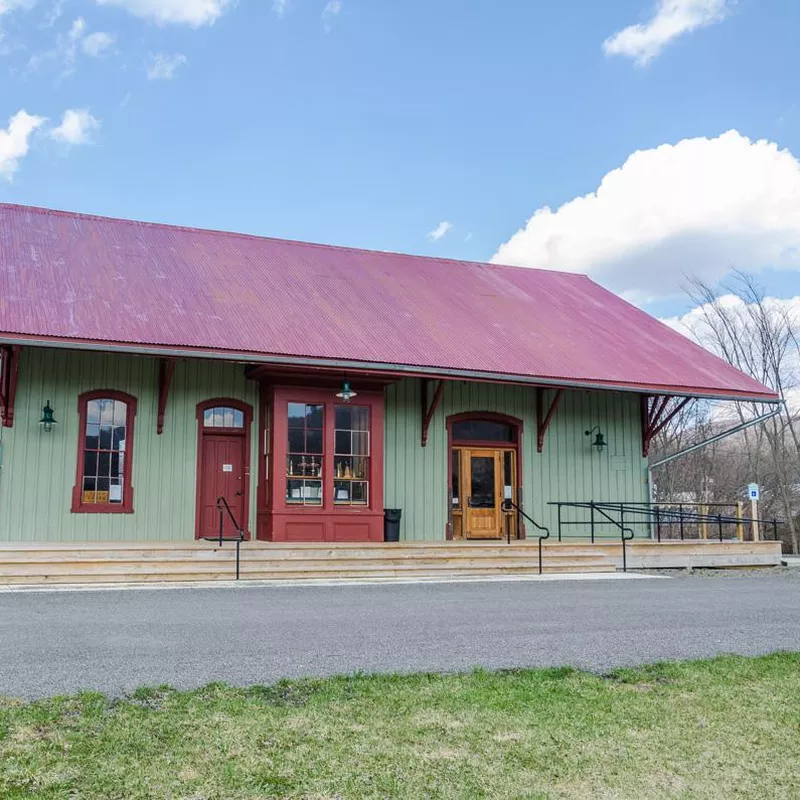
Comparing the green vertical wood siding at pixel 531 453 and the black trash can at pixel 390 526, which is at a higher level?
the green vertical wood siding at pixel 531 453

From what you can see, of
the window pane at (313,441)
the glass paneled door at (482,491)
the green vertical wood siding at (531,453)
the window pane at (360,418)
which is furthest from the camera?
the glass paneled door at (482,491)

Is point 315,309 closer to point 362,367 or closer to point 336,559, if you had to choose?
point 362,367

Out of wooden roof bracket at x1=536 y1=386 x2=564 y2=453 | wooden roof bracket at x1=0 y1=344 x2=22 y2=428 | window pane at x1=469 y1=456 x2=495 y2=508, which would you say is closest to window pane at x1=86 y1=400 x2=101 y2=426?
wooden roof bracket at x1=0 y1=344 x2=22 y2=428

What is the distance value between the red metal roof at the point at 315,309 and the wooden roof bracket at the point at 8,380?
826mm

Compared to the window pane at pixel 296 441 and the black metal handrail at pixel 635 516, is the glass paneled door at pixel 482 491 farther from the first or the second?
the window pane at pixel 296 441

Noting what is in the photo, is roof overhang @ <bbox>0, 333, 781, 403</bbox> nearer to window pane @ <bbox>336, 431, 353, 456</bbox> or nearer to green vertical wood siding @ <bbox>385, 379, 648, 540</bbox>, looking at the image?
window pane @ <bbox>336, 431, 353, 456</bbox>

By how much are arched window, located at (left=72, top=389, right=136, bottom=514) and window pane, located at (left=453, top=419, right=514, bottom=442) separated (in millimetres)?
6436

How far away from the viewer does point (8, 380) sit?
1489cm

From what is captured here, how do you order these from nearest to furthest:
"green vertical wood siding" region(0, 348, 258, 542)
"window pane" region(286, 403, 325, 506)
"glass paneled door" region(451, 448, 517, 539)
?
1. "green vertical wood siding" region(0, 348, 258, 542)
2. "window pane" region(286, 403, 325, 506)
3. "glass paneled door" region(451, 448, 517, 539)

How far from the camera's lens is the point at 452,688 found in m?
5.87

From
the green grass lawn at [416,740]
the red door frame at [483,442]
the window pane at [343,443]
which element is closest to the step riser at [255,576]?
the window pane at [343,443]

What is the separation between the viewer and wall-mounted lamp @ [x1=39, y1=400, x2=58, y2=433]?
49.6 ft

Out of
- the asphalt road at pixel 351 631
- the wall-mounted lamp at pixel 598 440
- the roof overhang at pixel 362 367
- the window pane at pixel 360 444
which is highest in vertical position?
the roof overhang at pixel 362 367

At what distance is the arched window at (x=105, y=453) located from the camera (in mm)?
15414
